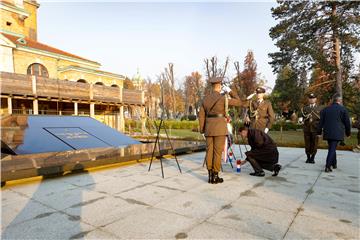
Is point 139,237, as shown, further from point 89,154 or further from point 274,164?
point 89,154

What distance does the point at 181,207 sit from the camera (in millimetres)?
3059

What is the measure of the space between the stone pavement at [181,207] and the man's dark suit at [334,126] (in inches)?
24.7

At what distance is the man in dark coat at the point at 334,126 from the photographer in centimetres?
518

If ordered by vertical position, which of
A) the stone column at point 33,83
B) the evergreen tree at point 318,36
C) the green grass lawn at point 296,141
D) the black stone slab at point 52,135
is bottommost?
the green grass lawn at point 296,141

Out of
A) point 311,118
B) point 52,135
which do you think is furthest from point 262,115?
point 52,135

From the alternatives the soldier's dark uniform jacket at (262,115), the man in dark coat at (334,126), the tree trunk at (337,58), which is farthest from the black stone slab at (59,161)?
the tree trunk at (337,58)

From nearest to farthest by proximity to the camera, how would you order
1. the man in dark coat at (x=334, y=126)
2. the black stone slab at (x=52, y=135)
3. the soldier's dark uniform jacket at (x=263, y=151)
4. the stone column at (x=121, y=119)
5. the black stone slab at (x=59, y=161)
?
the black stone slab at (x=59, y=161) < the soldier's dark uniform jacket at (x=263, y=151) < the man in dark coat at (x=334, y=126) < the black stone slab at (x=52, y=135) < the stone column at (x=121, y=119)

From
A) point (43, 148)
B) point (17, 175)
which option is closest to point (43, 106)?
point (43, 148)

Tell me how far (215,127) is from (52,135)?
4.93 meters

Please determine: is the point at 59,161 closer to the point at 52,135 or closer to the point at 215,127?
the point at 52,135

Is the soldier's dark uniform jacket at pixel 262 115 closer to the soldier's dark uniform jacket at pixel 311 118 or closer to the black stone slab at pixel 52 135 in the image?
the soldier's dark uniform jacket at pixel 311 118

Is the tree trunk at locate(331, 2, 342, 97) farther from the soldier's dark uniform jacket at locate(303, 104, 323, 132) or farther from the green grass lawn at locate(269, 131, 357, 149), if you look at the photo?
the soldier's dark uniform jacket at locate(303, 104, 323, 132)

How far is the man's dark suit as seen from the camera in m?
5.18

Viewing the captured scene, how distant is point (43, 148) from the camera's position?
225 inches
